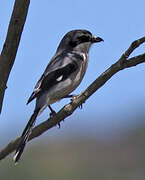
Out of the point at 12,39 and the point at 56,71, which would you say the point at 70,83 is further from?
the point at 12,39

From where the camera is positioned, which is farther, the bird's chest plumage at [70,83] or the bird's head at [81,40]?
the bird's head at [81,40]

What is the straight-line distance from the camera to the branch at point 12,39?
5488mm

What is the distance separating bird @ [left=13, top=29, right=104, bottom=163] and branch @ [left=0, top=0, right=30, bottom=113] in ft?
3.77

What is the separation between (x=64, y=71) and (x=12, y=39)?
209 centimetres

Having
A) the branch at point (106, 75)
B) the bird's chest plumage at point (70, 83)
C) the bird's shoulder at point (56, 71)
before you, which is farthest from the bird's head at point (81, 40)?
the branch at point (106, 75)

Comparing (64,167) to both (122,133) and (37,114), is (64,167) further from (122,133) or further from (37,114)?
(37,114)

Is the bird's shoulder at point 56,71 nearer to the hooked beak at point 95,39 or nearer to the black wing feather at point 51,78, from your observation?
the black wing feather at point 51,78

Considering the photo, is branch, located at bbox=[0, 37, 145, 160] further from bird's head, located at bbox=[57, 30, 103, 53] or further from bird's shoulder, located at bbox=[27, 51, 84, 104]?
bird's head, located at bbox=[57, 30, 103, 53]

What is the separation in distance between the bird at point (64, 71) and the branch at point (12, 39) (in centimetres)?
115

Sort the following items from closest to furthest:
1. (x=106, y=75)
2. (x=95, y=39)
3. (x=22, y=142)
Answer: (x=106, y=75) → (x=22, y=142) → (x=95, y=39)

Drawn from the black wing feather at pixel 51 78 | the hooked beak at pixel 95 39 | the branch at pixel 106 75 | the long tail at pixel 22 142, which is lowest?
the long tail at pixel 22 142

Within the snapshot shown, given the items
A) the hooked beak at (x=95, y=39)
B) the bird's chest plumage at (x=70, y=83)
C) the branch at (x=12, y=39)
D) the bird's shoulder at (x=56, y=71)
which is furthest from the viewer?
the hooked beak at (x=95, y=39)

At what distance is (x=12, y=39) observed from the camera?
549 cm

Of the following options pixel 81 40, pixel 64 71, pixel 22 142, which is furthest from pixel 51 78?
pixel 22 142
